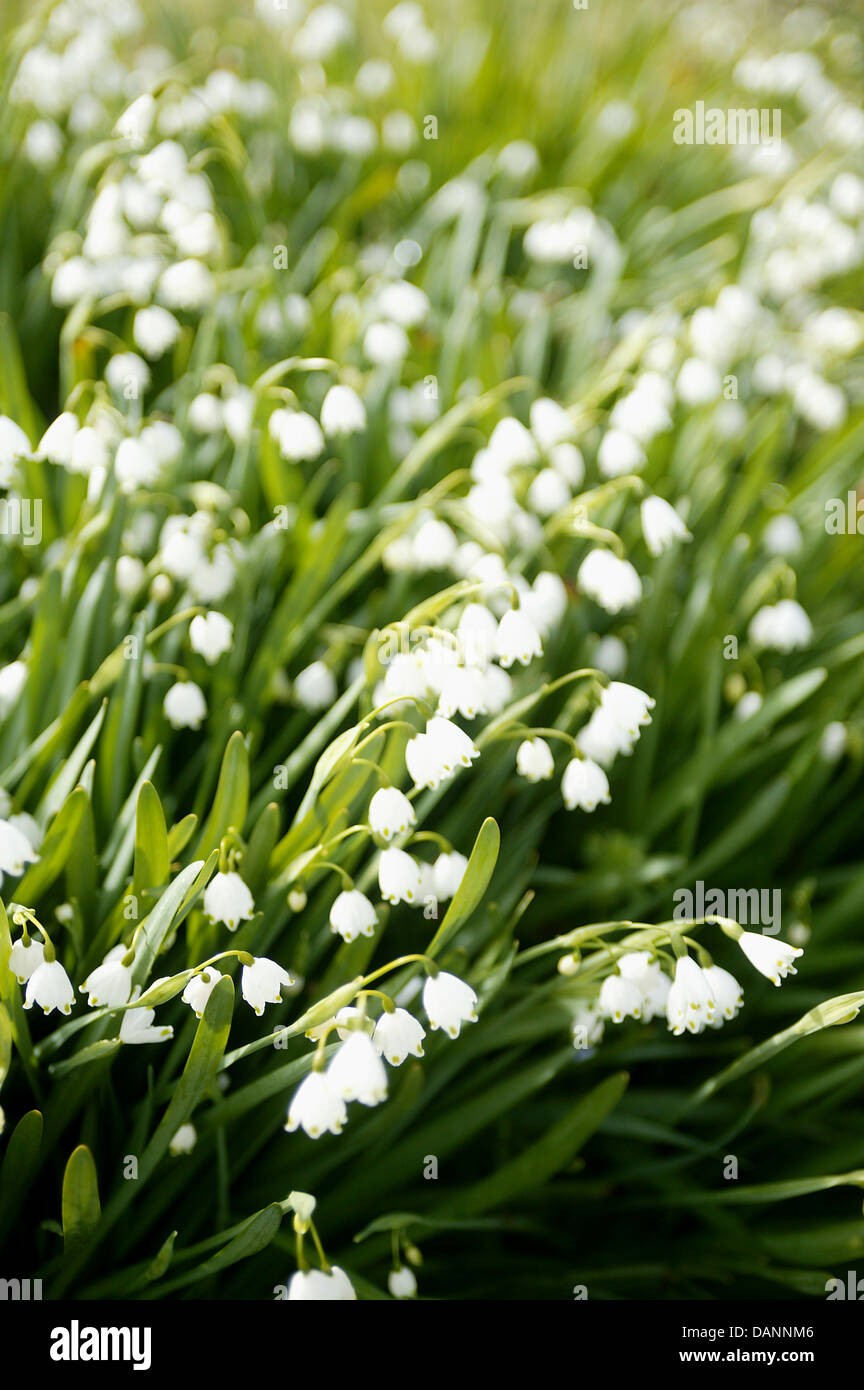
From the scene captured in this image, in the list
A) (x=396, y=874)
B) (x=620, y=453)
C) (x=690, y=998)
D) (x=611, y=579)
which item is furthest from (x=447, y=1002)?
(x=620, y=453)

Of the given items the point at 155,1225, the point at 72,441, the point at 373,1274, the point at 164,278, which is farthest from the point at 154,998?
the point at 164,278

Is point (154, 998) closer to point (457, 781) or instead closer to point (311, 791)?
point (311, 791)

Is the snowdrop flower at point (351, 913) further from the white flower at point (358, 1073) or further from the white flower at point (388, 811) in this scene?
the white flower at point (358, 1073)

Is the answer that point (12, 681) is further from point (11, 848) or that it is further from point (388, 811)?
point (388, 811)

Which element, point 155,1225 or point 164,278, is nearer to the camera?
point 155,1225

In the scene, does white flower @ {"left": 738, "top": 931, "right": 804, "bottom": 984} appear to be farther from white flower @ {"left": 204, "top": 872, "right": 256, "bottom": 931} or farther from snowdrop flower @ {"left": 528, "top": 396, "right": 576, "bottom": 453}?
snowdrop flower @ {"left": 528, "top": 396, "right": 576, "bottom": 453}

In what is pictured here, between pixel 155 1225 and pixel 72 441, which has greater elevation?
pixel 72 441
